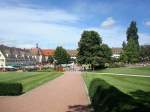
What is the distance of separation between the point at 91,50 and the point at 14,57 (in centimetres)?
6007

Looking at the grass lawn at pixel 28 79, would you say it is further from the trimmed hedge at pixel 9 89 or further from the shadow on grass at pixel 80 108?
the shadow on grass at pixel 80 108

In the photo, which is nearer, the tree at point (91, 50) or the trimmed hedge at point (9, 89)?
the trimmed hedge at point (9, 89)

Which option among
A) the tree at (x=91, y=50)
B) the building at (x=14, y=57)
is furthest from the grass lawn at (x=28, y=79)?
the building at (x=14, y=57)

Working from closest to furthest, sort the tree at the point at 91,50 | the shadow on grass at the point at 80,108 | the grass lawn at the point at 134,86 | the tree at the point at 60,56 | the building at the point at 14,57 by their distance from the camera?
1. the shadow on grass at the point at 80,108
2. the grass lawn at the point at 134,86
3. the tree at the point at 91,50
4. the building at the point at 14,57
5. the tree at the point at 60,56

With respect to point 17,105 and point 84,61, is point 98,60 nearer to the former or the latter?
point 84,61

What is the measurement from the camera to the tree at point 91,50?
90750mm

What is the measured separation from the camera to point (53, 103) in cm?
2195

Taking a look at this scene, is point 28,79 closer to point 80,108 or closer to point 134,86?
point 134,86

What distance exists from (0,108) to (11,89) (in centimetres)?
725

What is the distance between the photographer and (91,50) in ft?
305

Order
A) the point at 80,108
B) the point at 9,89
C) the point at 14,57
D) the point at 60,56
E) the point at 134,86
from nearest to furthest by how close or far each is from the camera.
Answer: the point at 80,108
the point at 9,89
the point at 134,86
the point at 60,56
the point at 14,57

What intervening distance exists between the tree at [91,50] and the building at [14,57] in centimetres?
4748

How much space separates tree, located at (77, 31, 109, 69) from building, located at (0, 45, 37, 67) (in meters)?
47.5

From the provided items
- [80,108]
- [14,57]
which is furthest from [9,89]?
[14,57]
